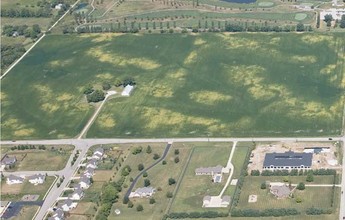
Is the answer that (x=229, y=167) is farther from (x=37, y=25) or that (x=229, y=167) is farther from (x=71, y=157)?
(x=37, y=25)

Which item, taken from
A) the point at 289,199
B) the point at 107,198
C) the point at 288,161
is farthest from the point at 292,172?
the point at 107,198

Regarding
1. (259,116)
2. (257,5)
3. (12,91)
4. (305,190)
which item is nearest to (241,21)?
(257,5)

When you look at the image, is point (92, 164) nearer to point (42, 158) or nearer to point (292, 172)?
point (42, 158)

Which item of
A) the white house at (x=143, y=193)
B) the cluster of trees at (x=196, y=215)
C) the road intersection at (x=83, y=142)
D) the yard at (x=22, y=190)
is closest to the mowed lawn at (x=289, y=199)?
the cluster of trees at (x=196, y=215)

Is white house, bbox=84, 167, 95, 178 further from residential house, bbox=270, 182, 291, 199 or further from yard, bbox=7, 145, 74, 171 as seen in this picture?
residential house, bbox=270, 182, 291, 199

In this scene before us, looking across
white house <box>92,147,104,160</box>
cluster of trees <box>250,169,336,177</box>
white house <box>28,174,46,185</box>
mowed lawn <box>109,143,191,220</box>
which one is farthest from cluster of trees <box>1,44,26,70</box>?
cluster of trees <box>250,169,336,177</box>

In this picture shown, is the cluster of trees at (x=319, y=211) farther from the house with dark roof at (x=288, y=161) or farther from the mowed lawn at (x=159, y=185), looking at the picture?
the mowed lawn at (x=159, y=185)
